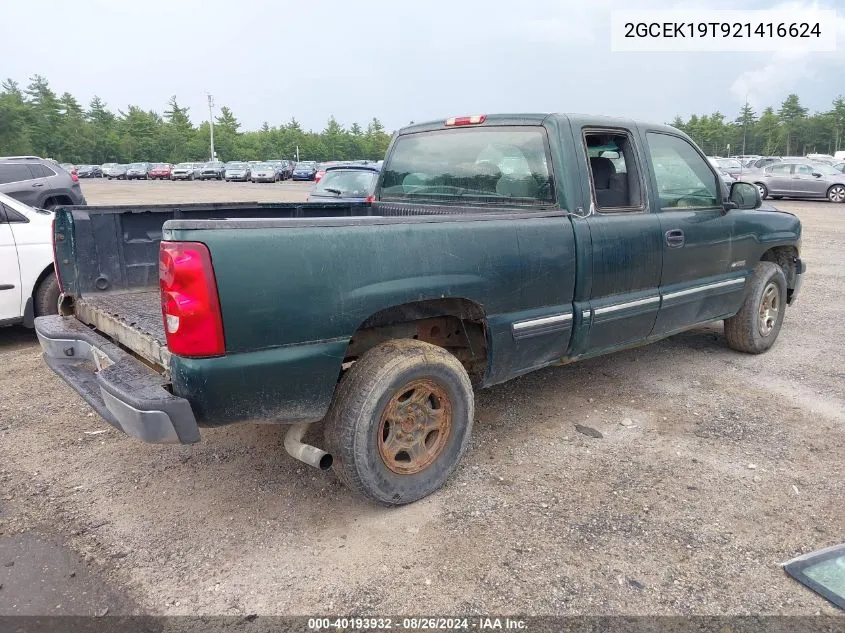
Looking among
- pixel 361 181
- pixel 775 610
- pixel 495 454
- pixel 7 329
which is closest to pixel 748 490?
pixel 775 610

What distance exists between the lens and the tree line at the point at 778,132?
78.5m

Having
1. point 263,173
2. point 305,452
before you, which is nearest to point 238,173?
point 263,173

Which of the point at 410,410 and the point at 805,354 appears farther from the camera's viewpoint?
the point at 805,354

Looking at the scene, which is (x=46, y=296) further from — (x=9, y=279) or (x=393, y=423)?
(x=393, y=423)

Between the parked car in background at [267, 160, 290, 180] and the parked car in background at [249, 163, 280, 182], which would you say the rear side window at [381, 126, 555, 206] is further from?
the parked car in background at [267, 160, 290, 180]

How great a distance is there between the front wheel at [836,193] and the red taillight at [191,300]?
84.1ft

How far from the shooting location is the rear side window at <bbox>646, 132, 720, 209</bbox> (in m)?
4.34

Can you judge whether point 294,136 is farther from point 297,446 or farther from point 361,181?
point 297,446

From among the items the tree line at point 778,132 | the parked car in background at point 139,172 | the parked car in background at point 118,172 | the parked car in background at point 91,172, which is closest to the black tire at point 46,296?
the parked car in background at point 139,172

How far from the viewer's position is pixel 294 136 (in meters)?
86.6

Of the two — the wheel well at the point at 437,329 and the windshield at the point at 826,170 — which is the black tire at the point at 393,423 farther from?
the windshield at the point at 826,170

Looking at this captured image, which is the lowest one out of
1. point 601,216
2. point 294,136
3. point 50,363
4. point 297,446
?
point 297,446

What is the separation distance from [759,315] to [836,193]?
21.3 m

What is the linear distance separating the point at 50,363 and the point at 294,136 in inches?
3455
